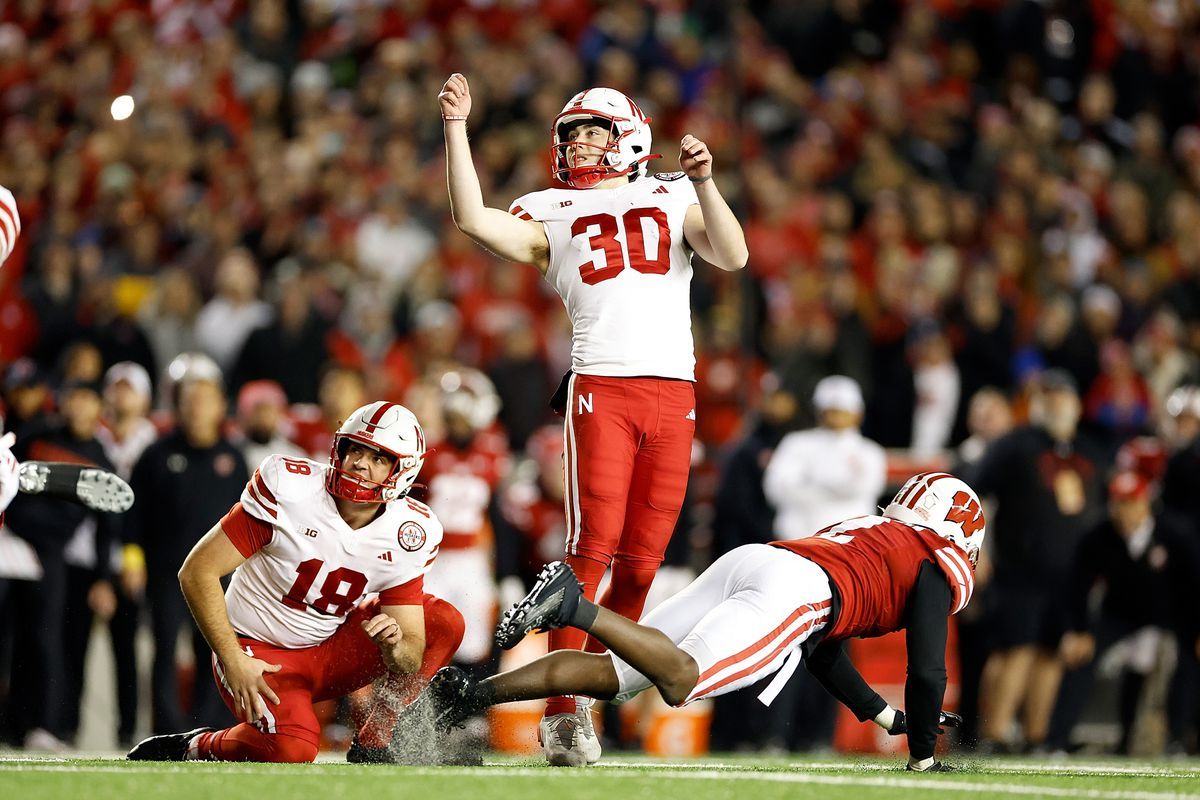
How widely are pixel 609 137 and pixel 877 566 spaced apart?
1.70 metres

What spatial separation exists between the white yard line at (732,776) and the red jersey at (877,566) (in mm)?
554

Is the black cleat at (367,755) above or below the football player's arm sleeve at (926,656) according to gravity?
below

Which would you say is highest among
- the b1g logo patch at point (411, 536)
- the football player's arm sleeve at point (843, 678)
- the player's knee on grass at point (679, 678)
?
the b1g logo patch at point (411, 536)

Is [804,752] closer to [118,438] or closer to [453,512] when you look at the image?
[453,512]

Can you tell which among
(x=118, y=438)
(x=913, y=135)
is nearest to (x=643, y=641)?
(x=118, y=438)

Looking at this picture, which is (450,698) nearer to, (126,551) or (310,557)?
(310,557)

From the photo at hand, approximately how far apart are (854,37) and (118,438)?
7.47m

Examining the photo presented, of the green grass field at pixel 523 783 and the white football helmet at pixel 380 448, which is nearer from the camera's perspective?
the green grass field at pixel 523 783

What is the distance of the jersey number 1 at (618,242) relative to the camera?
5.95 meters

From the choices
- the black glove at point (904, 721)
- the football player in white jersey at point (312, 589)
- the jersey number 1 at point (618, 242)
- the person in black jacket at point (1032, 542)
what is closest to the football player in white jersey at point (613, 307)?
the jersey number 1 at point (618, 242)

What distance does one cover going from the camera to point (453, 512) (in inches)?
356

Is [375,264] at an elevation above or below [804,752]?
above

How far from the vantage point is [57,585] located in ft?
27.9

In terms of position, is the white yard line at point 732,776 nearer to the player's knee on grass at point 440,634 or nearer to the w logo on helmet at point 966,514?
the player's knee on grass at point 440,634
